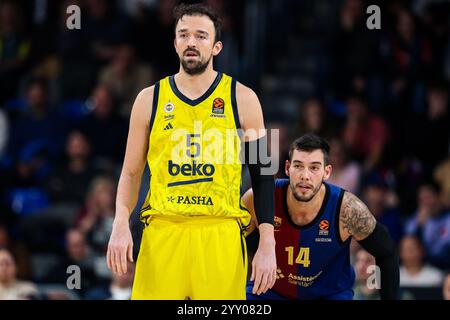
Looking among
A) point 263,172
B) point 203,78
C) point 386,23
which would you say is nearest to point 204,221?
point 263,172

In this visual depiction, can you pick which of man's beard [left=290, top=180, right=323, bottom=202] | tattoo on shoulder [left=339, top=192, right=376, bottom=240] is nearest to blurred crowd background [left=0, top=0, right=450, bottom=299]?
tattoo on shoulder [left=339, top=192, right=376, bottom=240]

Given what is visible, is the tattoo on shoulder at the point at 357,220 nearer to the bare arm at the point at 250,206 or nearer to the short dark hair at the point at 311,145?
Result: the short dark hair at the point at 311,145

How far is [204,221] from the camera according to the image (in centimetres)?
584

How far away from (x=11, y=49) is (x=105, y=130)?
2008mm

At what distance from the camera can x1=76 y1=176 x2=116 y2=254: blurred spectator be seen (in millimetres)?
11070

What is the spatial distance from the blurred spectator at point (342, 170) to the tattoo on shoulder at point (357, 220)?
15.0 ft

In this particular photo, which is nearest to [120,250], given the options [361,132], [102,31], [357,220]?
[357,220]

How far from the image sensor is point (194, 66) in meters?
5.86

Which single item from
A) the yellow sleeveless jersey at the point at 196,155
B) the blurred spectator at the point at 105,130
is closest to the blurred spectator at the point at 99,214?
the blurred spectator at the point at 105,130

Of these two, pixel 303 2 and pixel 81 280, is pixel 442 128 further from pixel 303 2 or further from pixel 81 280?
pixel 81 280

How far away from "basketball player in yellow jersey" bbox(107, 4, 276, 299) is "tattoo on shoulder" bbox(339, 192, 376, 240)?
1036 mm

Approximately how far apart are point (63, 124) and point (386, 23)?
419 cm

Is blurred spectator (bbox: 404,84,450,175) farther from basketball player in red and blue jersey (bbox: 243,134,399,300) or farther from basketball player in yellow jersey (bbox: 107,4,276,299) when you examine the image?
basketball player in yellow jersey (bbox: 107,4,276,299)

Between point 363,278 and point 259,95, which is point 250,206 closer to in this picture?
point 363,278
